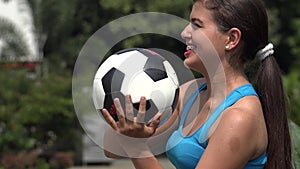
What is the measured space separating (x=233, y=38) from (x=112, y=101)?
502mm

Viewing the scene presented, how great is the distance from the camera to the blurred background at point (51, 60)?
35.6ft

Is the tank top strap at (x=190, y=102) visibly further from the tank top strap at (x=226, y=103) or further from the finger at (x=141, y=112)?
the finger at (x=141, y=112)

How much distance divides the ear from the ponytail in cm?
17

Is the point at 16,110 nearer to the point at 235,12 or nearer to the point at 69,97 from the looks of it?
the point at 69,97

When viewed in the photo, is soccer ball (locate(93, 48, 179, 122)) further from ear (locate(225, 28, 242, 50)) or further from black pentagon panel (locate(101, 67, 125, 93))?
ear (locate(225, 28, 242, 50))

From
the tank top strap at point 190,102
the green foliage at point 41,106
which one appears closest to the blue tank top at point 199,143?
the tank top strap at point 190,102

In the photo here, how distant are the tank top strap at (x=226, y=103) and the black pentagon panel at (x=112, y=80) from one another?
36 centimetres

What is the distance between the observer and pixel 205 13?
8.52ft

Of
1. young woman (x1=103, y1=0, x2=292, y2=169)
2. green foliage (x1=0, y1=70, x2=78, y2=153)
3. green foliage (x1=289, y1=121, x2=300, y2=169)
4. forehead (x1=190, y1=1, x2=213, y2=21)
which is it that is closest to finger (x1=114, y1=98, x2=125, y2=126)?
young woman (x1=103, y1=0, x2=292, y2=169)

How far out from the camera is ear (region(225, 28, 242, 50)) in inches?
101

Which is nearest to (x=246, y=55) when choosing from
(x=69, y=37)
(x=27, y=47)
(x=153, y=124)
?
(x=153, y=124)

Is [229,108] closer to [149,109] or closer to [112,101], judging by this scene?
[149,109]

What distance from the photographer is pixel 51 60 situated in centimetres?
1532

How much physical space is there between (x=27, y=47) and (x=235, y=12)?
13.7 m
